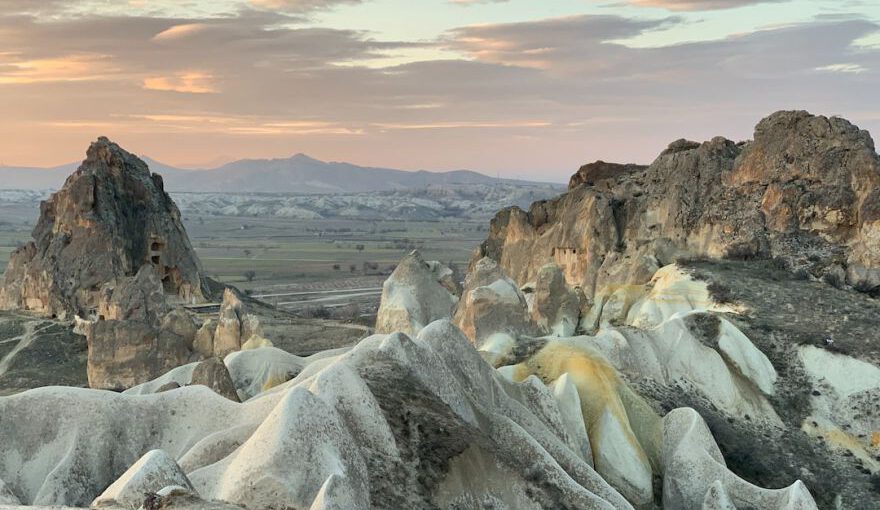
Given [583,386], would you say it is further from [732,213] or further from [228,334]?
[732,213]

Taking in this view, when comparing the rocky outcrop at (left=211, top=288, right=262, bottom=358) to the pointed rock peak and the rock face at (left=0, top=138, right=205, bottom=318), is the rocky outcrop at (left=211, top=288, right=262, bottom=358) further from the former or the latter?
the pointed rock peak

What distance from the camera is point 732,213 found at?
51.8 metres

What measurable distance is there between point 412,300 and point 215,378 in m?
12.5

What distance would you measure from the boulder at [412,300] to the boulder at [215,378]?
10412mm

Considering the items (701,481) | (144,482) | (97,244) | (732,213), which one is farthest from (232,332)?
(144,482)

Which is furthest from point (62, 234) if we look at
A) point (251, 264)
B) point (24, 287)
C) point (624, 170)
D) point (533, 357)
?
point (251, 264)

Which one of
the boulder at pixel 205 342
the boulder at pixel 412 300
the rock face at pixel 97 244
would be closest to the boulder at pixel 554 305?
the boulder at pixel 412 300

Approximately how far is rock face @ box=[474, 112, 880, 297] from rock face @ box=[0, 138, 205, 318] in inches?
984

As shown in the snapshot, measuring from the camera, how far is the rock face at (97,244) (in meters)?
63.3

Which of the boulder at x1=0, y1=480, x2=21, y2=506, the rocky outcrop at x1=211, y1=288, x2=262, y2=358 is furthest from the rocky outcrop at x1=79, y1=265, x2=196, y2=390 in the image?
→ the boulder at x1=0, y1=480, x2=21, y2=506

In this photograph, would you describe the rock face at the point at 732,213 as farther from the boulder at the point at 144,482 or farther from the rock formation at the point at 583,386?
the boulder at the point at 144,482

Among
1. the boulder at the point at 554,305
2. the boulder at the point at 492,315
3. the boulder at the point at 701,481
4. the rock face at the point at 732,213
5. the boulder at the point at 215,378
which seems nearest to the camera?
the boulder at the point at 701,481

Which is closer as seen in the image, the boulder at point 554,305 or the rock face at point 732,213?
the boulder at point 554,305

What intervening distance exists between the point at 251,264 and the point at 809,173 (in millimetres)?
114530
